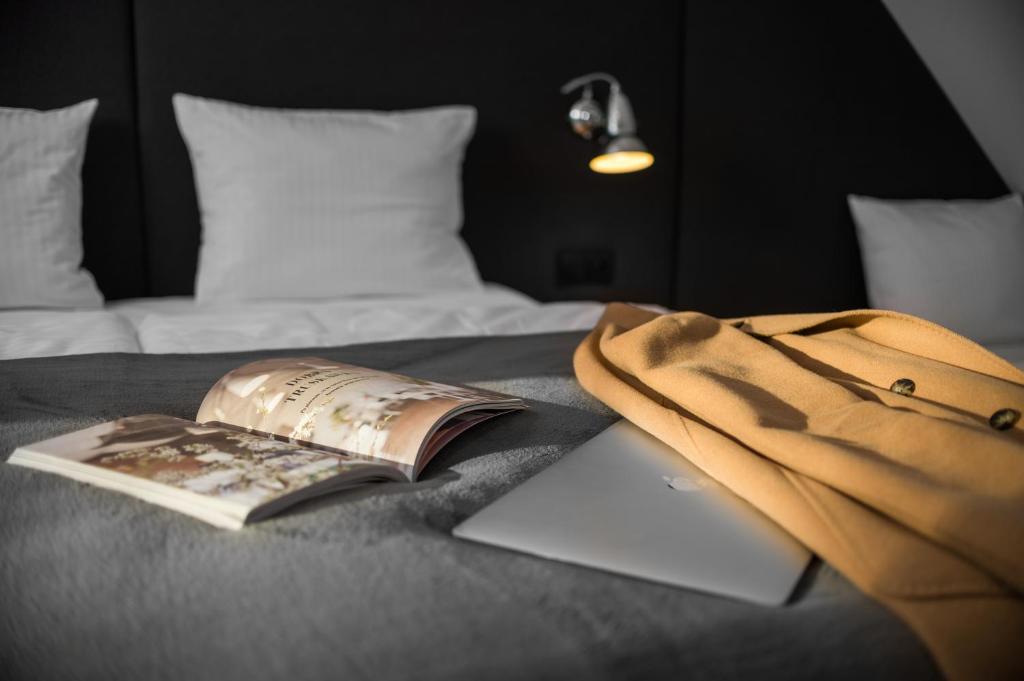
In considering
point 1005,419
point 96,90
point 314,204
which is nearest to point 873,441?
point 1005,419

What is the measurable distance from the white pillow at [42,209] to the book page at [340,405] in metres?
1.00

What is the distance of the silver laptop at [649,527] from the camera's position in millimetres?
516

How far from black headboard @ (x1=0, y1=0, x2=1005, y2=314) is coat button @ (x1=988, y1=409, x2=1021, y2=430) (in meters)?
1.69

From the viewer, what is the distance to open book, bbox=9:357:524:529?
604mm

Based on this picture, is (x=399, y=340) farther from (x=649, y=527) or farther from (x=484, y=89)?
(x=484, y=89)

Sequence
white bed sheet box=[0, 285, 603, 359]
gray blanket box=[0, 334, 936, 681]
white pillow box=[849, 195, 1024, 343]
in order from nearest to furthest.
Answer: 1. gray blanket box=[0, 334, 936, 681]
2. white bed sheet box=[0, 285, 603, 359]
3. white pillow box=[849, 195, 1024, 343]

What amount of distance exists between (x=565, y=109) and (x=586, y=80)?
0.20m

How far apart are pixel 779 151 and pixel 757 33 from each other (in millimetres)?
360

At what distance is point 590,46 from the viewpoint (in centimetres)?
229

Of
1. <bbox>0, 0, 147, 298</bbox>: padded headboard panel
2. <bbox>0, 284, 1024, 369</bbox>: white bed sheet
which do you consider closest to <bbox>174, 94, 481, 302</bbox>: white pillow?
<bbox>0, 284, 1024, 369</bbox>: white bed sheet

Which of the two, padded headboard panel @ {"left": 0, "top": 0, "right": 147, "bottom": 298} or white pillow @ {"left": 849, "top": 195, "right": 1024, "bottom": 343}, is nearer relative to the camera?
padded headboard panel @ {"left": 0, "top": 0, "right": 147, "bottom": 298}

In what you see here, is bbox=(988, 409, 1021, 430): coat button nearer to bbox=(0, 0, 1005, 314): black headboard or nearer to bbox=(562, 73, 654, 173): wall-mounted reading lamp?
bbox=(562, 73, 654, 173): wall-mounted reading lamp

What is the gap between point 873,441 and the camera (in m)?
0.66

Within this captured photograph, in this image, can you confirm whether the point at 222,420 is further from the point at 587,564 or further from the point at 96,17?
the point at 96,17
